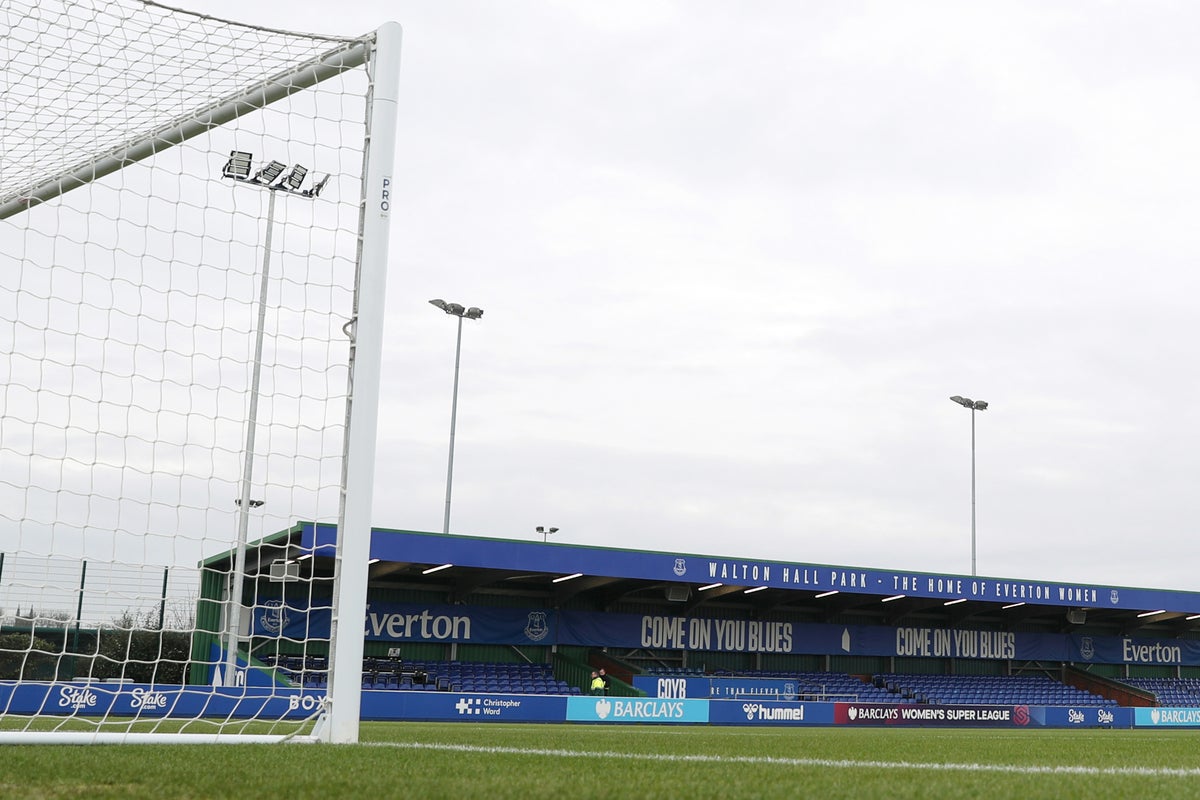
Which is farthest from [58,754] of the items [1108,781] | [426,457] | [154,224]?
[426,457]

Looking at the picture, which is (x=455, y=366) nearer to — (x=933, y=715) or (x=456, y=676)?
(x=456, y=676)

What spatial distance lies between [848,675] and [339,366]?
3428 centimetres

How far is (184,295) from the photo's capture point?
816cm

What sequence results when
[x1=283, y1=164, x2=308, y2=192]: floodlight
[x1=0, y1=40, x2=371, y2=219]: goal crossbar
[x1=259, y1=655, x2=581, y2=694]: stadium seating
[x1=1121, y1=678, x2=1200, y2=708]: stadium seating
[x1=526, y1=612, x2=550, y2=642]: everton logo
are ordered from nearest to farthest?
1. [x1=0, y1=40, x2=371, y2=219]: goal crossbar
2. [x1=283, y1=164, x2=308, y2=192]: floodlight
3. [x1=259, y1=655, x2=581, y2=694]: stadium seating
4. [x1=526, y1=612, x2=550, y2=642]: everton logo
5. [x1=1121, y1=678, x2=1200, y2=708]: stadium seating

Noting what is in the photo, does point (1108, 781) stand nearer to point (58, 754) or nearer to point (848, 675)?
point (58, 754)

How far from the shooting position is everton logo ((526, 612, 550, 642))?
1335 inches

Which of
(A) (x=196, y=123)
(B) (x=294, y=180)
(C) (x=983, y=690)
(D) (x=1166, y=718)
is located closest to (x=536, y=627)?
(C) (x=983, y=690)

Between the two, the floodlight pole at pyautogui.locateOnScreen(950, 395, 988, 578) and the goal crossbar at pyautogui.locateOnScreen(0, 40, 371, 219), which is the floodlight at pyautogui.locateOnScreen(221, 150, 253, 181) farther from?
the floodlight pole at pyautogui.locateOnScreen(950, 395, 988, 578)

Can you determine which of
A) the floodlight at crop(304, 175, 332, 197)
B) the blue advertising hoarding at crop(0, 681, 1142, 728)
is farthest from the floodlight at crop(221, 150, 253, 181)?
the blue advertising hoarding at crop(0, 681, 1142, 728)

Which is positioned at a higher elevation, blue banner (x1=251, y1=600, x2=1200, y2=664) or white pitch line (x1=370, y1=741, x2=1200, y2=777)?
white pitch line (x1=370, y1=741, x2=1200, y2=777)

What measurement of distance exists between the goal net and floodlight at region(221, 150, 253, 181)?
9 centimetres

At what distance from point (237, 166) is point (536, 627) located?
84.2 feet

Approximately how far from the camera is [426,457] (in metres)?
47.3

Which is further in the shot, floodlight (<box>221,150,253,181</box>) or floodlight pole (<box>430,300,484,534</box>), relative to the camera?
floodlight pole (<box>430,300,484,534</box>)
